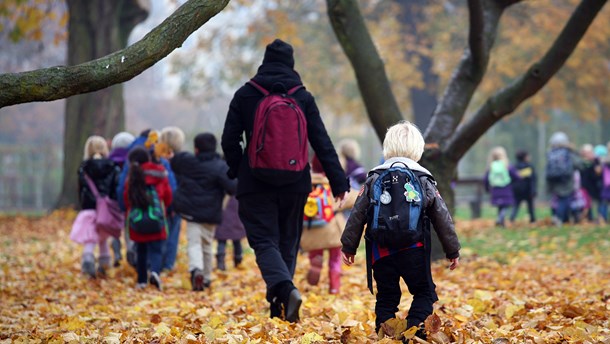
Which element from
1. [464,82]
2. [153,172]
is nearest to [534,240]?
[464,82]

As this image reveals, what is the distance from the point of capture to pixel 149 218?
9477 mm

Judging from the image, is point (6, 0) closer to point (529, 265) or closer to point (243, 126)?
point (529, 265)

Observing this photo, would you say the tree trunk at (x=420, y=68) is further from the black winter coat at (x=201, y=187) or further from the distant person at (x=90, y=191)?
the black winter coat at (x=201, y=187)

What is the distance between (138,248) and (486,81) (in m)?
24.1

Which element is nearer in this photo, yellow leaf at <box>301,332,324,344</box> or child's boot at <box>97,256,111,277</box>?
yellow leaf at <box>301,332,324,344</box>

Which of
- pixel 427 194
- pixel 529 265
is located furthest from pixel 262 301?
pixel 529 265

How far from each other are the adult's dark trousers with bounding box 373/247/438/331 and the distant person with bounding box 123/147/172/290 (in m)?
4.34

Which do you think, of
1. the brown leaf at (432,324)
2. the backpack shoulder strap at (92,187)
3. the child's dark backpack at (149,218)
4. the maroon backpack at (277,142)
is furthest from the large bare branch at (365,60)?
the brown leaf at (432,324)

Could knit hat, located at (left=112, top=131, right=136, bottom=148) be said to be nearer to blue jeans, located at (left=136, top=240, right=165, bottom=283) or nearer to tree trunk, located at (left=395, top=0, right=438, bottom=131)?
blue jeans, located at (left=136, top=240, right=165, bottom=283)

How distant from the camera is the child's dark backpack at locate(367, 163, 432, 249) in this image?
17.4 feet

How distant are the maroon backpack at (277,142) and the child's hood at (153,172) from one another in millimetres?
3358

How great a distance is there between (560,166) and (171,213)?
10.1 m

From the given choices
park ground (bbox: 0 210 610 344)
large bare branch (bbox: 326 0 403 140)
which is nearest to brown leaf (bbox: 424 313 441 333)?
park ground (bbox: 0 210 610 344)

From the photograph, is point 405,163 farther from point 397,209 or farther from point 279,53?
point 279,53
